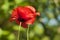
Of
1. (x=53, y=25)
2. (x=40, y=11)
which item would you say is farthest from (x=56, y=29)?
(x=40, y=11)

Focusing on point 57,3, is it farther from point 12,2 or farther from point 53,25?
point 12,2

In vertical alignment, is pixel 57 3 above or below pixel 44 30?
above

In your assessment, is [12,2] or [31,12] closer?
[31,12]
